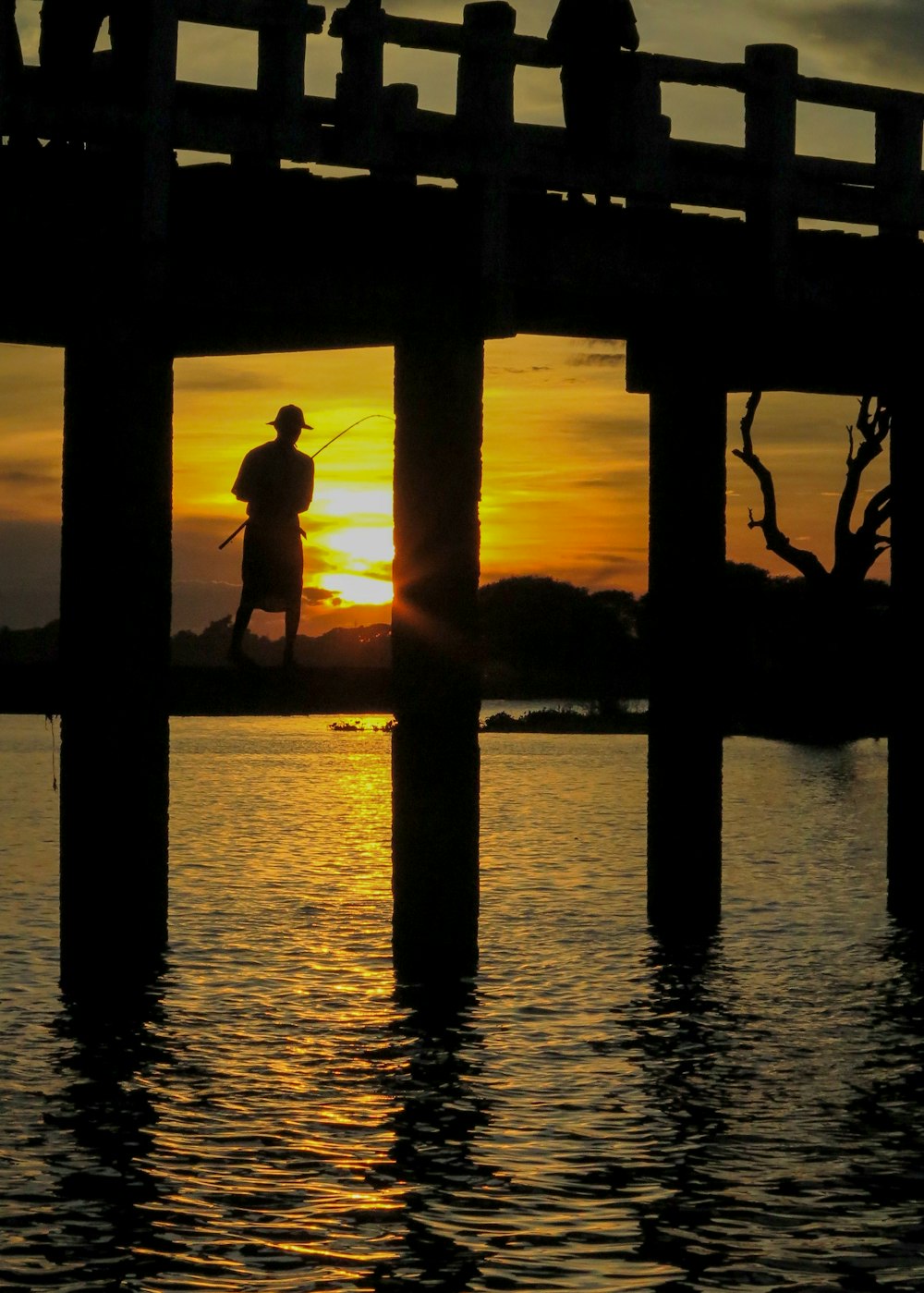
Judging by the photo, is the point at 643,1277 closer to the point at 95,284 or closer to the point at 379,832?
the point at 95,284

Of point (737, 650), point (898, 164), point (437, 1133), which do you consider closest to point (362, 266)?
point (898, 164)

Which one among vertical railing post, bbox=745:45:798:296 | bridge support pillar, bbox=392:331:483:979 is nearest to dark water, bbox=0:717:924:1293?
bridge support pillar, bbox=392:331:483:979

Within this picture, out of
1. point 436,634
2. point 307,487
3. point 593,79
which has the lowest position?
point 436,634

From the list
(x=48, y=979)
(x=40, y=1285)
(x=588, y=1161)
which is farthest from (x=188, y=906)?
(x=40, y=1285)

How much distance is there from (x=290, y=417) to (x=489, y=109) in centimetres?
259

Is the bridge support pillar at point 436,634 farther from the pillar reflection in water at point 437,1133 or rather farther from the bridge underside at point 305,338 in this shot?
the pillar reflection in water at point 437,1133

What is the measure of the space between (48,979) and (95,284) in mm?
5792

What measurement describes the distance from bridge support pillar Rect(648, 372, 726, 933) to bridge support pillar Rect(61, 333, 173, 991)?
469 cm

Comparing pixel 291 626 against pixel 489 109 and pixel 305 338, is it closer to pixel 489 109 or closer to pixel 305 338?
pixel 305 338

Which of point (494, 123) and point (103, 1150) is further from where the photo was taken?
point (494, 123)

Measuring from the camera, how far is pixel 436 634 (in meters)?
14.0

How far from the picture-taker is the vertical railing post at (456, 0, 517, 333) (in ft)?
44.8

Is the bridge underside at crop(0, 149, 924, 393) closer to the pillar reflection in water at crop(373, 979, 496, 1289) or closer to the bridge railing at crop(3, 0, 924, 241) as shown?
the bridge railing at crop(3, 0, 924, 241)

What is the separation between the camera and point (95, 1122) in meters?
11.7
